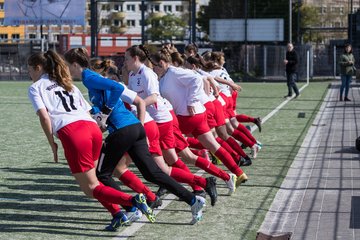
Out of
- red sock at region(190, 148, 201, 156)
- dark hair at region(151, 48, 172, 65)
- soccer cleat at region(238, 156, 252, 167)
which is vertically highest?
dark hair at region(151, 48, 172, 65)

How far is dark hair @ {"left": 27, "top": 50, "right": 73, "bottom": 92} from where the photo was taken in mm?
7734

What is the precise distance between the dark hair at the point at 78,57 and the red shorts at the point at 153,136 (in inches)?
42.8

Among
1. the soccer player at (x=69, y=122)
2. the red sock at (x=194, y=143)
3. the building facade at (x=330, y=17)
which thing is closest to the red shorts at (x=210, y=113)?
the red sock at (x=194, y=143)

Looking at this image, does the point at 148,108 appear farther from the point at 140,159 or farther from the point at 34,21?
the point at 34,21

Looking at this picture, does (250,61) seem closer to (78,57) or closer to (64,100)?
(78,57)

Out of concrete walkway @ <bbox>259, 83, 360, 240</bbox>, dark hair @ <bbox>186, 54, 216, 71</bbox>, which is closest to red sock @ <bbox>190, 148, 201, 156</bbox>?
dark hair @ <bbox>186, 54, 216, 71</bbox>

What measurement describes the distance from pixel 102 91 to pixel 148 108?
54.6 inches

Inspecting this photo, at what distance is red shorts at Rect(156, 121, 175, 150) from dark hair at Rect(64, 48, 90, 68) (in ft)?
5.01

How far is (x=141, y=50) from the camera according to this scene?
29.3ft

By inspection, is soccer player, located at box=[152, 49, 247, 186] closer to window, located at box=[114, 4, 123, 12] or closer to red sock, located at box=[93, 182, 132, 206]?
red sock, located at box=[93, 182, 132, 206]

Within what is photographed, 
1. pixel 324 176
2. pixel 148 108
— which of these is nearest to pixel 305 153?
pixel 324 176

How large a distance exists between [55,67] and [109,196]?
1.24 m

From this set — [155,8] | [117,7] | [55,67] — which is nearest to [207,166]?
[55,67]

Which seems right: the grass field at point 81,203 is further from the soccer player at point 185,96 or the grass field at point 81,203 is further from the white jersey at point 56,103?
the white jersey at point 56,103
